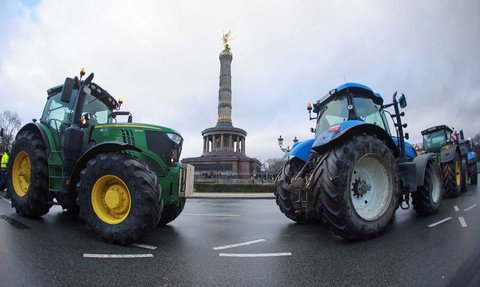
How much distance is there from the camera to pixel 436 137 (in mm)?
11562

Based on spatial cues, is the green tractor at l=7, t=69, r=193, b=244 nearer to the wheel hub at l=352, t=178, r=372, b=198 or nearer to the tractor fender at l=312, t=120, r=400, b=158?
the tractor fender at l=312, t=120, r=400, b=158

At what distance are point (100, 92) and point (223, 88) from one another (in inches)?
1739

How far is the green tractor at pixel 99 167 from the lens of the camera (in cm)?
349

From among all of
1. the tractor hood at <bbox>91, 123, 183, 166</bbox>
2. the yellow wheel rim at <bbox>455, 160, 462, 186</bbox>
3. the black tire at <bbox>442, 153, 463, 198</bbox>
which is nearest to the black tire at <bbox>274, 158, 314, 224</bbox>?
the tractor hood at <bbox>91, 123, 183, 166</bbox>

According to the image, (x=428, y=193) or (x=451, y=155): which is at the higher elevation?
(x=451, y=155)

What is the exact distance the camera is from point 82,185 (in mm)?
3789

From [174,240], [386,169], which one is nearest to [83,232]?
[174,240]

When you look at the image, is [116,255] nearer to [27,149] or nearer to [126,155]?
[126,155]

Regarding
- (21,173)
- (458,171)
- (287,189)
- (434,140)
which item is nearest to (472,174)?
(434,140)

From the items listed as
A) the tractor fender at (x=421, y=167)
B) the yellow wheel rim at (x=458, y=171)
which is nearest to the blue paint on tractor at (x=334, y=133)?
the tractor fender at (x=421, y=167)

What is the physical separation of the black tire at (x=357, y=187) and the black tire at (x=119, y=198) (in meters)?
2.13

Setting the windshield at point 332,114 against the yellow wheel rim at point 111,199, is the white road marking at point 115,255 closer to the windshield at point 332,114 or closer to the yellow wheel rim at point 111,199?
the yellow wheel rim at point 111,199

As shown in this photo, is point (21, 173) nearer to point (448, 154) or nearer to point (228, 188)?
point (448, 154)

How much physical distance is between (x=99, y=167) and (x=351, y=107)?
395cm
